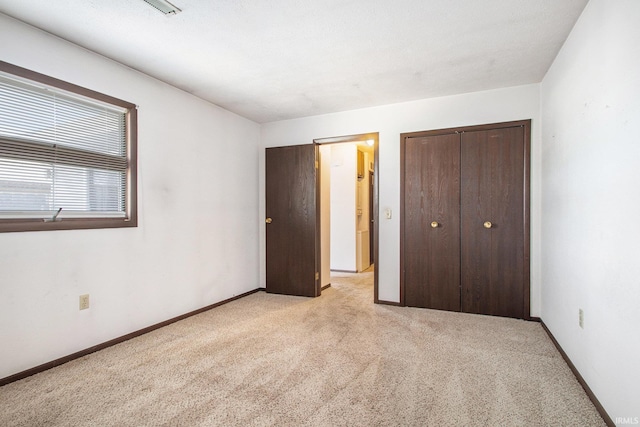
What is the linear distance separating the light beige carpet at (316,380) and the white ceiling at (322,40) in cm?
238

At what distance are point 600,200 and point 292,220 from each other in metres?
3.19

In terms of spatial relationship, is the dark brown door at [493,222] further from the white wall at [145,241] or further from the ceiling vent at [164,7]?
the ceiling vent at [164,7]

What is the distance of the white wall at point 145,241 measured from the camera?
215 cm

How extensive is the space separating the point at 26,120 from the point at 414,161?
346cm

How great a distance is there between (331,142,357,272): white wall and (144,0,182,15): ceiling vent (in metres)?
A: 4.12

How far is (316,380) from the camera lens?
2.07m

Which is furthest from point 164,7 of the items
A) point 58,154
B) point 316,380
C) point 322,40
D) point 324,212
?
point 324,212

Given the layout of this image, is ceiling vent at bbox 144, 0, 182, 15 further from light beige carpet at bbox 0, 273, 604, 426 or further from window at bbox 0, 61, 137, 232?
light beige carpet at bbox 0, 273, 604, 426

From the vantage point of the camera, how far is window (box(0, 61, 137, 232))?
83.3 inches

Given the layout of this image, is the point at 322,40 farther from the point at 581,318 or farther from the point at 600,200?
the point at 581,318

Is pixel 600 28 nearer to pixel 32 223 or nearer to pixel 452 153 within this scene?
pixel 452 153

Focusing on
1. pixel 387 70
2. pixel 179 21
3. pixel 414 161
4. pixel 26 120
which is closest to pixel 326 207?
pixel 414 161

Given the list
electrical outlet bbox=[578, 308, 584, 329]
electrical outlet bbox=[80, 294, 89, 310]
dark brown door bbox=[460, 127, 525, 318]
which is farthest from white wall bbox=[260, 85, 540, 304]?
electrical outlet bbox=[80, 294, 89, 310]

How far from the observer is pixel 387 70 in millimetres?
2887
